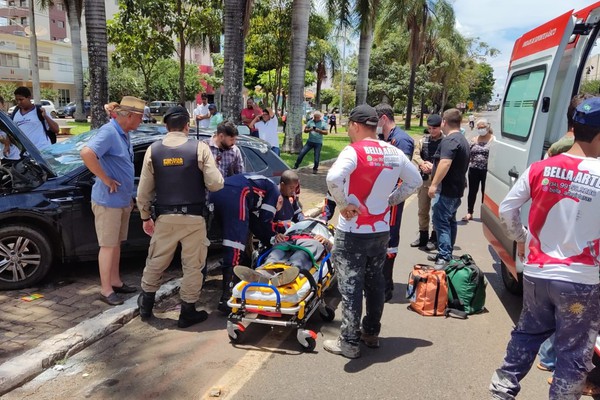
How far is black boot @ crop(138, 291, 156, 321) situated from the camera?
14.7 feet

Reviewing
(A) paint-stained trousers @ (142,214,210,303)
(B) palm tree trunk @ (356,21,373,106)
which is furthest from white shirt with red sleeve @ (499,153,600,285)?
(B) palm tree trunk @ (356,21,373,106)

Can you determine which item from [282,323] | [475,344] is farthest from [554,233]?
[282,323]

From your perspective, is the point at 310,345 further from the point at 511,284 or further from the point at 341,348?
the point at 511,284

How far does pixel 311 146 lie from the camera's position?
531 inches

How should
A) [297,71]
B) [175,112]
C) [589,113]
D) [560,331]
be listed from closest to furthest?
[589,113] < [560,331] < [175,112] < [297,71]

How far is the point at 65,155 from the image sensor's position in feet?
18.9

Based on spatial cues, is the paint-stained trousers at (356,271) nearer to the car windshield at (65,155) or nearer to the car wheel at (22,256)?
the car wheel at (22,256)

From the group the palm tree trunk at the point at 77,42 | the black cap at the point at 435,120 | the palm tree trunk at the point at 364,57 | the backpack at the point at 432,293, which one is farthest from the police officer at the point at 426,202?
the palm tree trunk at the point at 77,42

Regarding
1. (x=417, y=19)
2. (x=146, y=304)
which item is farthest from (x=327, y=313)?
(x=417, y=19)

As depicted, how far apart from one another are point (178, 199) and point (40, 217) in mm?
1716

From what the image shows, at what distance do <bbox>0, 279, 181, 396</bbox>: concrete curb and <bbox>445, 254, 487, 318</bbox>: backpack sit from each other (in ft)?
10.0

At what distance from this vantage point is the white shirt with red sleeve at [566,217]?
8.48 feet

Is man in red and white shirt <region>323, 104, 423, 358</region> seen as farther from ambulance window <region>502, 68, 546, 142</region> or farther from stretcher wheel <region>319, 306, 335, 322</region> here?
ambulance window <region>502, 68, 546, 142</region>

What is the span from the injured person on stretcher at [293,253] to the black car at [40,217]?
1.58m
